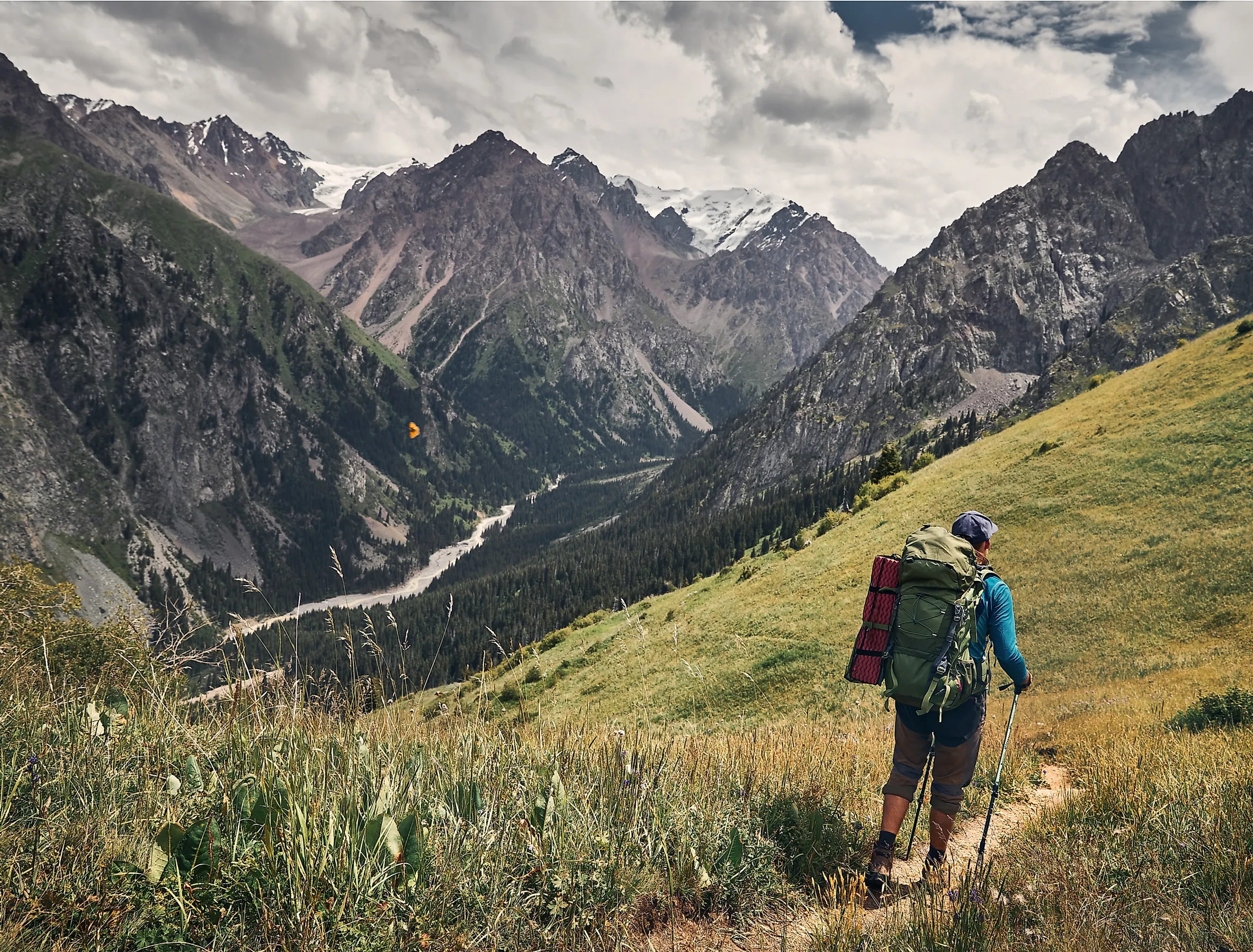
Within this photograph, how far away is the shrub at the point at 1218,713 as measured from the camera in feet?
34.0

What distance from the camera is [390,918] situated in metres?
4.12

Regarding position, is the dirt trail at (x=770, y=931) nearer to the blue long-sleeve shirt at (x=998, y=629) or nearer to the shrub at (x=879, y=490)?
the blue long-sleeve shirt at (x=998, y=629)

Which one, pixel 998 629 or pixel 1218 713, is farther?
pixel 1218 713

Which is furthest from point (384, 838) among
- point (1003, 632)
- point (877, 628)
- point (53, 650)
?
point (53, 650)

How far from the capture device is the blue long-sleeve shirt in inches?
275

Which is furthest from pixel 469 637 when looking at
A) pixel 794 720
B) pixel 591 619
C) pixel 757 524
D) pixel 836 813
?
pixel 836 813

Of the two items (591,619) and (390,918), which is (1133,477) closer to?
(390,918)

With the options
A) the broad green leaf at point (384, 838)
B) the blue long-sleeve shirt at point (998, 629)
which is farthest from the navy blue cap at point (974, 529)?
the broad green leaf at point (384, 838)

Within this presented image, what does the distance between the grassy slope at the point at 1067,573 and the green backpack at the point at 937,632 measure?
8.64 feet

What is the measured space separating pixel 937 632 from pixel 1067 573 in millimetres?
19010

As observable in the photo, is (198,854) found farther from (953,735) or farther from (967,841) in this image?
(967,841)

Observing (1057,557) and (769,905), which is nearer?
(769,905)

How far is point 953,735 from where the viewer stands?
7055 millimetres

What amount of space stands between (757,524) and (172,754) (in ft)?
503
